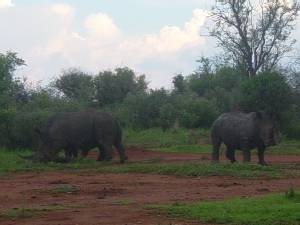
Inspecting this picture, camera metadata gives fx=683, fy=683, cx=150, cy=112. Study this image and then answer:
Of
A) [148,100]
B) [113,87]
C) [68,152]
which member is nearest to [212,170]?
[68,152]

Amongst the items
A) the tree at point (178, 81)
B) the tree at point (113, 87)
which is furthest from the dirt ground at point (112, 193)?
the tree at point (178, 81)

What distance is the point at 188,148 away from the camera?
29188 mm

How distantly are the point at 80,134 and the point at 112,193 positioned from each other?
878cm

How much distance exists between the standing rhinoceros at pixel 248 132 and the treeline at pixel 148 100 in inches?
218

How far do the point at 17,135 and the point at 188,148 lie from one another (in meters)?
7.25

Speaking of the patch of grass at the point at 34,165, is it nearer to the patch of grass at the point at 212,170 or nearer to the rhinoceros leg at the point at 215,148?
the patch of grass at the point at 212,170

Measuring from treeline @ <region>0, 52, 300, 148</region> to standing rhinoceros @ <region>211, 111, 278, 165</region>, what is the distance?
5533 mm

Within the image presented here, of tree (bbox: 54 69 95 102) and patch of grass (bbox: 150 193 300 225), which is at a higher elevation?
tree (bbox: 54 69 95 102)

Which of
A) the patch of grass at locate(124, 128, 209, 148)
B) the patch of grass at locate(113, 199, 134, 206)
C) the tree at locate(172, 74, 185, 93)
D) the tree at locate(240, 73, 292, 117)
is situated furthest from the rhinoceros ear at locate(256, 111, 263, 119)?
the tree at locate(172, 74, 185, 93)

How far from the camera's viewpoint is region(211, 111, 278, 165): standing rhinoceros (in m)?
19.9

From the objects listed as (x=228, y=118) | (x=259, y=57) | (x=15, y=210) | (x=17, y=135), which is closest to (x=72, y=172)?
(x=228, y=118)

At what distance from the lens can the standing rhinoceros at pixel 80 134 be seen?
22.2 m

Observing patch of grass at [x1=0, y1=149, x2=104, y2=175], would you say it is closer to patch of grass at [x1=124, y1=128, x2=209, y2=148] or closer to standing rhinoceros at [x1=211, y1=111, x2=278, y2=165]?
standing rhinoceros at [x1=211, y1=111, x2=278, y2=165]

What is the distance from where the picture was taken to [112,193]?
13898mm
